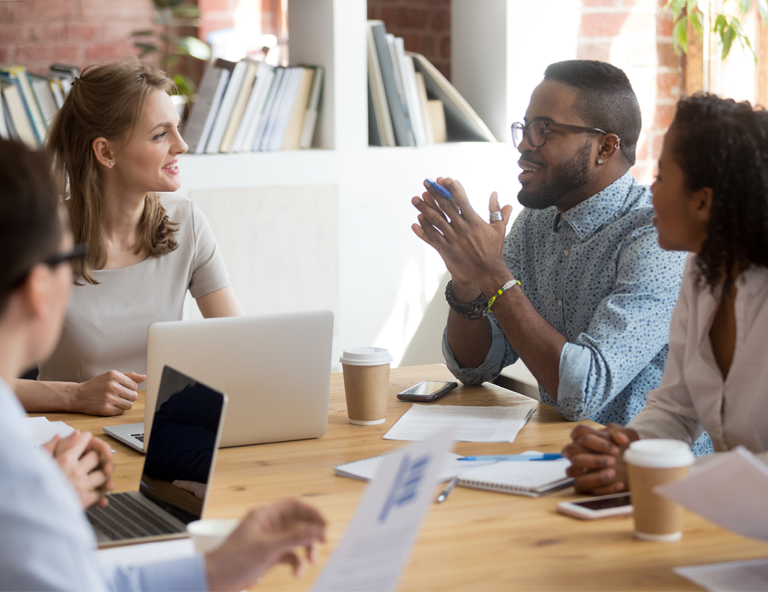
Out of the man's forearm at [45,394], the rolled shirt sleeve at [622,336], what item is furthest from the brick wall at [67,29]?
the rolled shirt sleeve at [622,336]

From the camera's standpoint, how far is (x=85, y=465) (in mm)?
1040

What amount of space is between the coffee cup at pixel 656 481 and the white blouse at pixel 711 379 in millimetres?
222

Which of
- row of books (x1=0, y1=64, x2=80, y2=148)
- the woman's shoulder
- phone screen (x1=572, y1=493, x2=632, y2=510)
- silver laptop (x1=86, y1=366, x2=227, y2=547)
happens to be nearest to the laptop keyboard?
silver laptop (x1=86, y1=366, x2=227, y2=547)

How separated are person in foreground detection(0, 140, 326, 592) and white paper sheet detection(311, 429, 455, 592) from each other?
3.4 inches

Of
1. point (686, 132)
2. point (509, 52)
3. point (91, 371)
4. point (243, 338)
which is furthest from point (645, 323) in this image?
point (509, 52)

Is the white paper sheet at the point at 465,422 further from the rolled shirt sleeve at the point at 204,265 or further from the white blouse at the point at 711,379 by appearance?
the rolled shirt sleeve at the point at 204,265

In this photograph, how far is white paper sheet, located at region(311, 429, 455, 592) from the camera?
666 millimetres

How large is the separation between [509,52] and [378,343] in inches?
43.5

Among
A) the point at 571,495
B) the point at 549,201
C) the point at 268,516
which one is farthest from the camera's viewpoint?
the point at 549,201

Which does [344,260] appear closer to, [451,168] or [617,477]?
[451,168]

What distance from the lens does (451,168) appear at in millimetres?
2973

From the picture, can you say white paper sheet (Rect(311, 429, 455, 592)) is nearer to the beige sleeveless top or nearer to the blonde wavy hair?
the beige sleeveless top

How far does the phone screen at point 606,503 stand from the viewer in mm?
1080

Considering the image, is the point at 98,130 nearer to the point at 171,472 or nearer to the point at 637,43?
the point at 171,472
